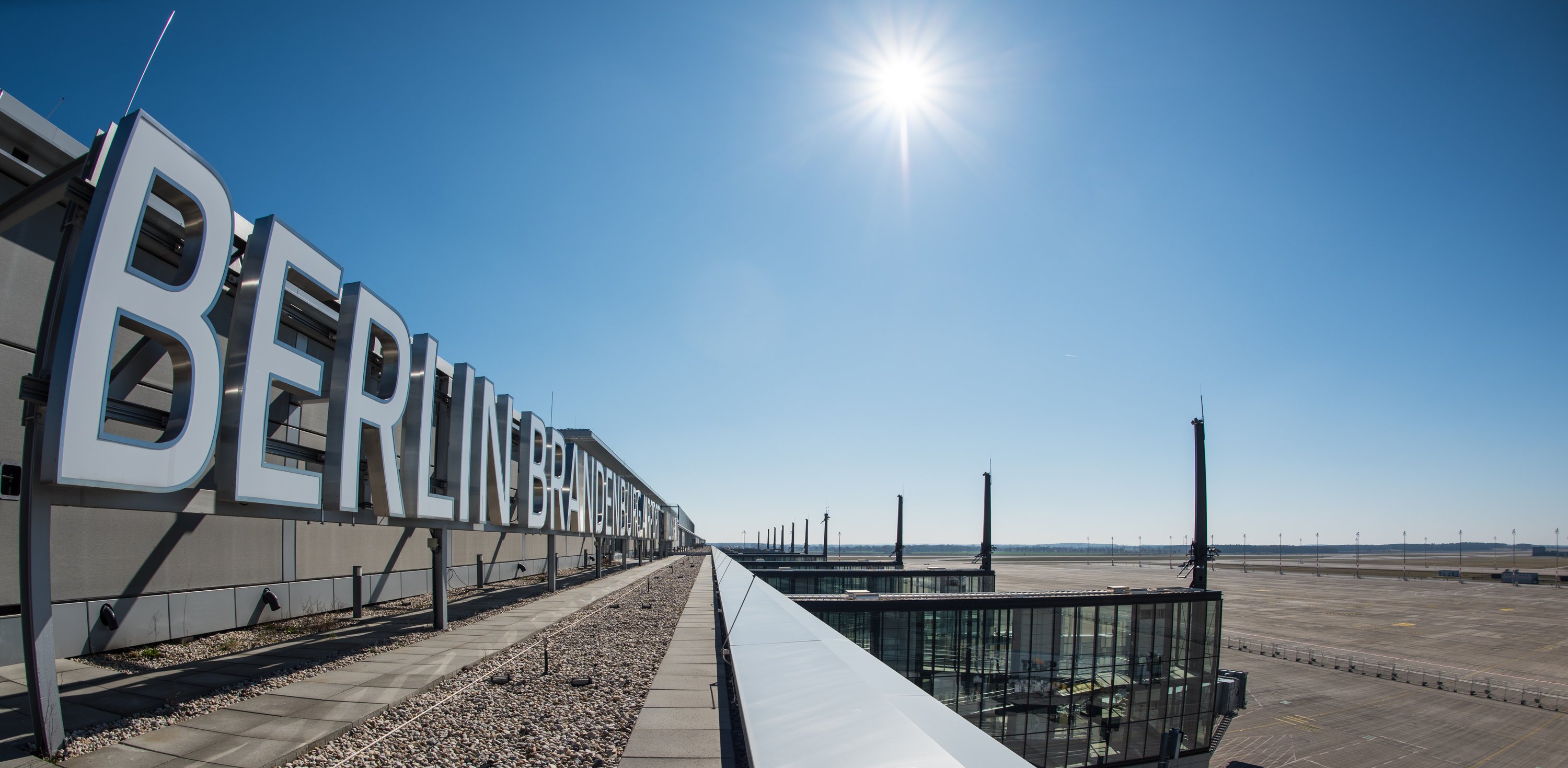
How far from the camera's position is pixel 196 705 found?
940 centimetres

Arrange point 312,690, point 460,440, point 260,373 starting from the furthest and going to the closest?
point 460,440, point 260,373, point 312,690

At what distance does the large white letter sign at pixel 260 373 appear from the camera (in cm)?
1030

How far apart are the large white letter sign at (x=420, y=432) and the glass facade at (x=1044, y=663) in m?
10.2

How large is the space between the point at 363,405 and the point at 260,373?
333cm

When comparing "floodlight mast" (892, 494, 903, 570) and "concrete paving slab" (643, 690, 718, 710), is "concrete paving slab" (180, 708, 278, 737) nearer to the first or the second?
"concrete paving slab" (643, 690, 718, 710)

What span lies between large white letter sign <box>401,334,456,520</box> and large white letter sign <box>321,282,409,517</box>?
0.62 meters

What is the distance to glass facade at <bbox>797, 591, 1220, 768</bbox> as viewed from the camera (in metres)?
16.4

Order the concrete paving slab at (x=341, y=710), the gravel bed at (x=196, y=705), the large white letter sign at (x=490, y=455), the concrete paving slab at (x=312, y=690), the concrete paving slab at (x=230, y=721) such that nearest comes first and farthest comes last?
the gravel bed at (x=196, y=705), the concrete paving slab at (x=230, y=721), the concrete paving slab at (x=341, y=710), the concrete paving slab at (x=312, y=690), the large white letter sign at (x=490, y=455)

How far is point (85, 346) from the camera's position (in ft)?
25.3

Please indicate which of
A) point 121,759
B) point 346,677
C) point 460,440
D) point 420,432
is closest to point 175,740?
point 121,759

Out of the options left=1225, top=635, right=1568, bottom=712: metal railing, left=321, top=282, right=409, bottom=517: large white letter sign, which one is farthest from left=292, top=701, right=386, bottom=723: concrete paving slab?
left=1225, top=635, right=1568, bottom=712: metal railing

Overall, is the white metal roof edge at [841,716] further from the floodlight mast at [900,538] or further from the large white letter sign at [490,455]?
the floodlight mast at [900,538]

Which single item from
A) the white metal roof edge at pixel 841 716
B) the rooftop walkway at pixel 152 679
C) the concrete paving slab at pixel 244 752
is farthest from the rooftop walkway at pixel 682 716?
the rooftop walkway at pixel 152 679

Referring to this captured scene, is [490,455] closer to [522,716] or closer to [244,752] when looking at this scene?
[522,716]
